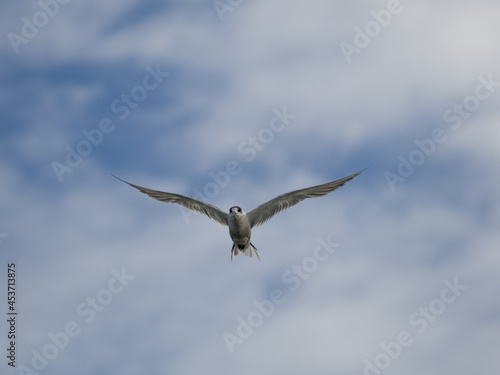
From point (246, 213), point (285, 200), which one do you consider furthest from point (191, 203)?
point (285, 200)

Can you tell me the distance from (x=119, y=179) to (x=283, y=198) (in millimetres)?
6167

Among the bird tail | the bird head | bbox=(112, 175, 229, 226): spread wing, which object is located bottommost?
the bird tail

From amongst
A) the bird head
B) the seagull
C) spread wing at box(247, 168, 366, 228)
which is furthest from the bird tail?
the bird head

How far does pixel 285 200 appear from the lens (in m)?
26.4

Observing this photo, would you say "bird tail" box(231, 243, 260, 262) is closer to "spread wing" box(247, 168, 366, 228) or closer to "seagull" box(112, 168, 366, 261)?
"seagull" box(112, 168, 366, 261)

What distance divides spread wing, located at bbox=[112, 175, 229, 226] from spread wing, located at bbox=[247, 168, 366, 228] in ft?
4.01

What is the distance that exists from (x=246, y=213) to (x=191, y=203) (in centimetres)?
244

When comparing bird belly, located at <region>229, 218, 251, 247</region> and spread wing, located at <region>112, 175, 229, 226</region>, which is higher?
spread wing, located at <region>112, 175, 229, 226</region>

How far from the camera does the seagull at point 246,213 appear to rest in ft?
85.1

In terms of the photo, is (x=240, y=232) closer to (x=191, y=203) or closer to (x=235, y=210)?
(x=235, y=210)

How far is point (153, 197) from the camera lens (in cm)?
2788

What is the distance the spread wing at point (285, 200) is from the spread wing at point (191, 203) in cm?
122

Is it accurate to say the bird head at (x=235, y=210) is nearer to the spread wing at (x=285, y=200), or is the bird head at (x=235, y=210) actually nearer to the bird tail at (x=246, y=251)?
the spread wing at (x=285, y=200)

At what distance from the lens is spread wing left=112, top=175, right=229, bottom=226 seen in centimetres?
2714
